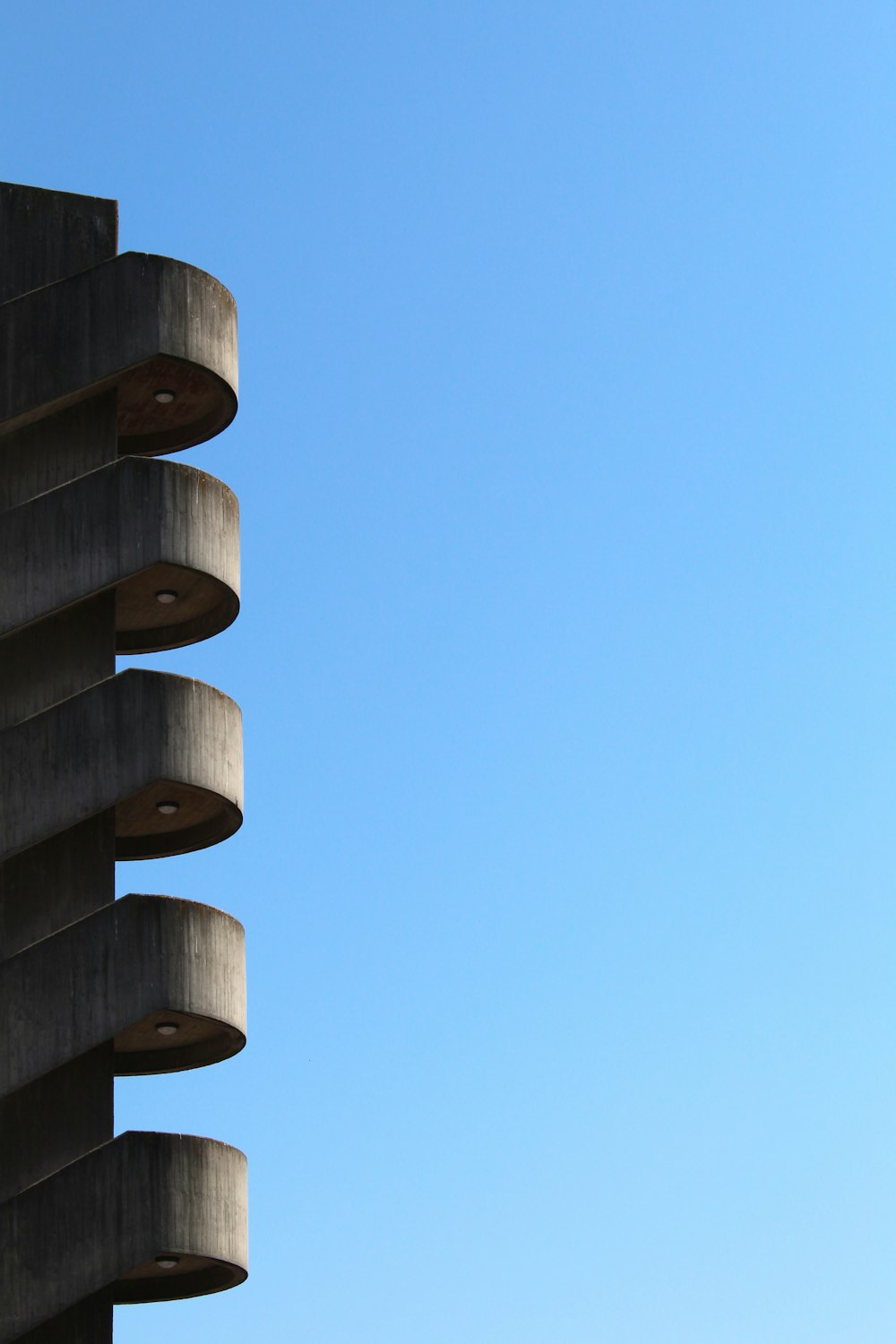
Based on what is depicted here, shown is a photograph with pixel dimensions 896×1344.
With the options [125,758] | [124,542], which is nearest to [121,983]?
[125,758]

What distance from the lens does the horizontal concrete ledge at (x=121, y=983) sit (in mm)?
34406

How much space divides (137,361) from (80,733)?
6.31m

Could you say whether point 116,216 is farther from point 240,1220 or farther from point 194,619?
point 240,1220

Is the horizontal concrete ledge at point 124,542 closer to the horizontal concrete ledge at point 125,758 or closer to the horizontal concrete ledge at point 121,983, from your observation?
the horizontal concrete ledge at point 125,758

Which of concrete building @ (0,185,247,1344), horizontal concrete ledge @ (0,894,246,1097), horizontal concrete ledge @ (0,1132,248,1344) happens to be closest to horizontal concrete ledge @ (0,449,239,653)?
concrete building @ (0,185,247,1344)

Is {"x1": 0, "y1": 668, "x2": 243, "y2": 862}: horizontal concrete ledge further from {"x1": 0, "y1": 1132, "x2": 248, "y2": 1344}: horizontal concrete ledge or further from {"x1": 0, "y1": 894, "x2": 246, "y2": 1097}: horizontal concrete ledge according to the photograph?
{"x1": 0, "y1": 1132, "x2": 248, "y2": 1344}: horizontal concrete ledge

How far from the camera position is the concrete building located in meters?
34.2

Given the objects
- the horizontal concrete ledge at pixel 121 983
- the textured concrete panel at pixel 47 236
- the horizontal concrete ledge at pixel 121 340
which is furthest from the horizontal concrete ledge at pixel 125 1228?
the textured concrete panel at pixel 47 236

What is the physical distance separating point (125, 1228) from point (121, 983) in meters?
3.61

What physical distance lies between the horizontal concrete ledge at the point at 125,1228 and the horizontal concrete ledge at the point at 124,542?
841 cm

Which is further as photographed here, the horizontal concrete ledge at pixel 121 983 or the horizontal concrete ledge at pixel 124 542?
the horizontal concrete ledge at pixel 124 542

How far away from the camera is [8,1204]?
109ft

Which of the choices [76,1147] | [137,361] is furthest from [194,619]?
[76,1147]

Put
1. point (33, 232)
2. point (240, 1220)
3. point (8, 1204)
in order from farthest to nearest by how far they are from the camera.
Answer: point (33, 232), point (240, 1220), point (8, 1204)
